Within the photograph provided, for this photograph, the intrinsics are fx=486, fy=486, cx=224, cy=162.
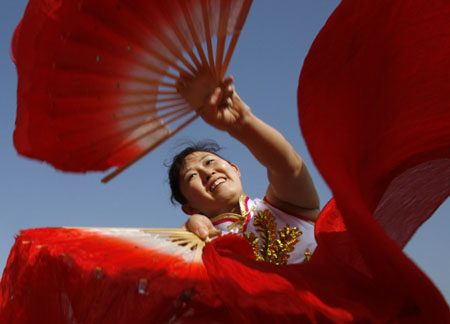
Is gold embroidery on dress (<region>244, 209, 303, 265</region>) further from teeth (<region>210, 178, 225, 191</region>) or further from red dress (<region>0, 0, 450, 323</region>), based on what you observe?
red dress (<region>0, 0, 450, 323</region>)

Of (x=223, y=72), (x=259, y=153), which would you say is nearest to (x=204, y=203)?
(x=259, y=153)

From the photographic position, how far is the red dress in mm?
989

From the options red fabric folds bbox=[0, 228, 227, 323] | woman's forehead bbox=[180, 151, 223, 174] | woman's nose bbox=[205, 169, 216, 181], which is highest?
woman's forehead bbox=[180, 151, 223, 174]

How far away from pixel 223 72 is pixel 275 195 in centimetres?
57

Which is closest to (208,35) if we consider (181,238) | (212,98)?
(212,98)

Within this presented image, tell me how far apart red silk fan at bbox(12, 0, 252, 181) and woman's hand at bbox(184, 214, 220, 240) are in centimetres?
29

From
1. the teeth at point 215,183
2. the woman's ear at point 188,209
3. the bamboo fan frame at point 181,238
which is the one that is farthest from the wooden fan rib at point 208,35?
the woman's ear at point 188,209

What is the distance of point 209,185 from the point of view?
6.15 ft

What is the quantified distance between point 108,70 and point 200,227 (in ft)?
1.78

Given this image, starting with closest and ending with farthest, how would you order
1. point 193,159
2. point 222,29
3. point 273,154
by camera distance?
point 222,29 → point 273,154 → point 193,159

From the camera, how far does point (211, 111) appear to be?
1295mm

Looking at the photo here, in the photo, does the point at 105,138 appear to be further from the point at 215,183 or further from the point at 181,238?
the point at 215,183

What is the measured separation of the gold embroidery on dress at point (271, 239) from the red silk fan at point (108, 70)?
550 millimetres

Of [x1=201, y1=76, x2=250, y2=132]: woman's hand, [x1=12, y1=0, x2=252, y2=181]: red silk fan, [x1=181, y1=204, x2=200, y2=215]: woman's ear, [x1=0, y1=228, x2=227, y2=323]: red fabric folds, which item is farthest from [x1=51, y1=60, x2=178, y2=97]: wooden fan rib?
[x1=181, y1=204, x2=200, y2=215]: woman's ear
